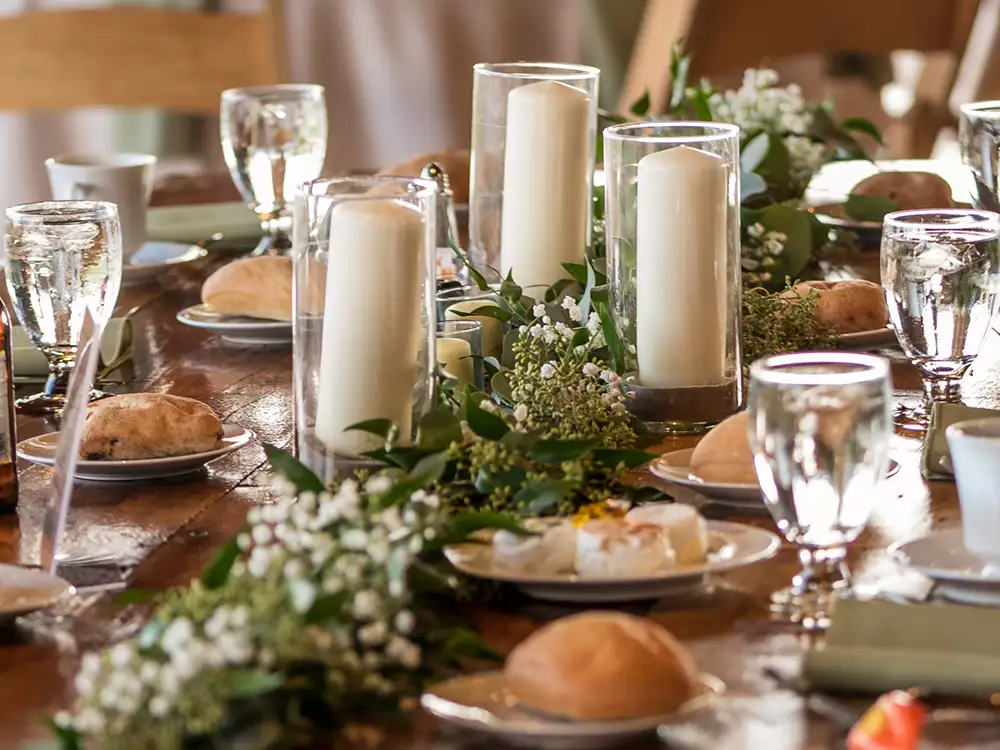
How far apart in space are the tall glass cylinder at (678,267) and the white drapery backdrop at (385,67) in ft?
11.4

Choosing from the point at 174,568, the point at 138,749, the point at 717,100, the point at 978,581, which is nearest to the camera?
the point at 138,749

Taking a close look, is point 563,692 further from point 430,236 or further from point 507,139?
point 507,139

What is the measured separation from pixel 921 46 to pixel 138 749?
3.19 m

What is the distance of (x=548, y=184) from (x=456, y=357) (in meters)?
0.28

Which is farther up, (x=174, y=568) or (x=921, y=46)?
(x=921, y=46)

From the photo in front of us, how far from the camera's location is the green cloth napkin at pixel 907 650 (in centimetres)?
70

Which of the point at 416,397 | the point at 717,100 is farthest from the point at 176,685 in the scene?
the point at 717,100

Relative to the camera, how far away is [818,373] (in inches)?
31.9

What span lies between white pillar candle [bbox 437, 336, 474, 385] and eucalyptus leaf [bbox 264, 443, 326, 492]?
28 cm

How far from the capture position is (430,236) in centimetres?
101

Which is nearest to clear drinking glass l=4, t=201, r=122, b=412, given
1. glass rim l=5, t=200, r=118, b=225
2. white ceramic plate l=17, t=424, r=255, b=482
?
glass rim l=5, t=200, r=118, b=225

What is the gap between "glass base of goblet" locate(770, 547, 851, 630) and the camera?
811 millimetres

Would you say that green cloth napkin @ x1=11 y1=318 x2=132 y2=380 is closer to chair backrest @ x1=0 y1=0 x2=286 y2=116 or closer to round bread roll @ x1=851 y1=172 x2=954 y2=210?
round bread roll @ x1=851 y1=172 x2=954 y2=210

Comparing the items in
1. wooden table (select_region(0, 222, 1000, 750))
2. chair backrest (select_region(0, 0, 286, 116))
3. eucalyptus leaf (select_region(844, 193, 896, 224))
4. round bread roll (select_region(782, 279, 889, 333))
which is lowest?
wooden table (select_region(0, 222, 1000, 750))
